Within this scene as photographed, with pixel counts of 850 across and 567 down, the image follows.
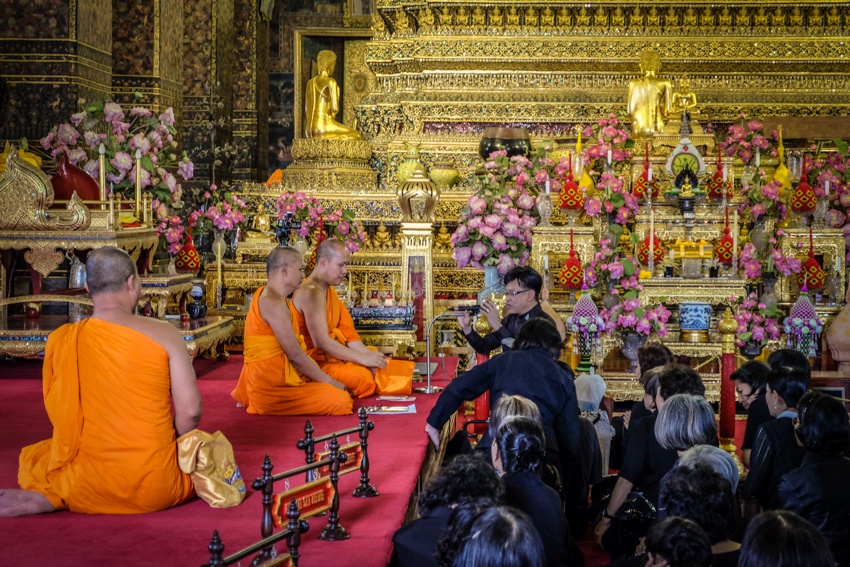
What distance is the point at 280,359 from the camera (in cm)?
616

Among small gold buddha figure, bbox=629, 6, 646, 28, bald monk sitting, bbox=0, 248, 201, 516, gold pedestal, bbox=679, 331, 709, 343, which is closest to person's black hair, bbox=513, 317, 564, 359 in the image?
bald monk sitting, bbox=0, 248, 201, 516

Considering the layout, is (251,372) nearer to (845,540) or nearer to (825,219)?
(845,540)

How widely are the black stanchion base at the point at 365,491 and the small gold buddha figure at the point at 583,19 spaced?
9.27 meters

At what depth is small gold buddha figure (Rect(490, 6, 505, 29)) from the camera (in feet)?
42.3

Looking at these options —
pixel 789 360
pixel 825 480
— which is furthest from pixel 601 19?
pixel 825 480

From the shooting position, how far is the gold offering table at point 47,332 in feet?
24.5

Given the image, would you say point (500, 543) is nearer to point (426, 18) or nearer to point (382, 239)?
point (382, 239)

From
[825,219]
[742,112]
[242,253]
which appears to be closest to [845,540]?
[825,219]

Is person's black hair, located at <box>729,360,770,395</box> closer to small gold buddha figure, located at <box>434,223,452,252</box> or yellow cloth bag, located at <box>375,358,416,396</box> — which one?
yellow cloth bag, located at <box>375,358,416,396</box>

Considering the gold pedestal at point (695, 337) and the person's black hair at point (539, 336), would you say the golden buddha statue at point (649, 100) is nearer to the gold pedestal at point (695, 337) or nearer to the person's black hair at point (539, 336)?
the gold pedestal at point (695, 337)

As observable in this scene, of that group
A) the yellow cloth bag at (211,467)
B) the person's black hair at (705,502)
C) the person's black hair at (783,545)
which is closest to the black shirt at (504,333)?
the yellow cloth bag at (211,467)

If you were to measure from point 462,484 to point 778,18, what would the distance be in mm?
10554

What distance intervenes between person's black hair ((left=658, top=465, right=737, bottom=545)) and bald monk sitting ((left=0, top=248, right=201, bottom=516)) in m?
1.82

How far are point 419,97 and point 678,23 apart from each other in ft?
9.71
